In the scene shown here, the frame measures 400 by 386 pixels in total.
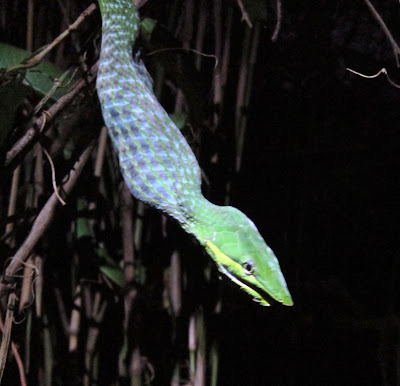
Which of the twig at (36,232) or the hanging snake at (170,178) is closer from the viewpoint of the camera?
the hanging snake at (170,178)

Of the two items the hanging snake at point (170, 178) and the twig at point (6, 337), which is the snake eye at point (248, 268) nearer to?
the hanging snake at point (170, 178)

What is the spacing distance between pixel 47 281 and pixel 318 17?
912mm

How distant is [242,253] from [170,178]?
0.13m

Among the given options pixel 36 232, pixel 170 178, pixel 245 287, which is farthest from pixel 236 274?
pixel 36 232

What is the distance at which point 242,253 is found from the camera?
2.07 ft

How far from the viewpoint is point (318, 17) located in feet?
4.00

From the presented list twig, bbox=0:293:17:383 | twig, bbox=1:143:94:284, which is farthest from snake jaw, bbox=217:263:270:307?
twig, bbox=0:293:17:383

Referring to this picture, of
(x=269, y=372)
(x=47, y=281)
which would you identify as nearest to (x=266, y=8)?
(x=47, y=281)

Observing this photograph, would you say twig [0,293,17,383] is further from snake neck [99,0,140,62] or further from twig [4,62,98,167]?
snake neck [99,0,140,62]

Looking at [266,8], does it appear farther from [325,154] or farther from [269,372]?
[269,372]

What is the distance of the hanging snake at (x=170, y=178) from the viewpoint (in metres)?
0.61

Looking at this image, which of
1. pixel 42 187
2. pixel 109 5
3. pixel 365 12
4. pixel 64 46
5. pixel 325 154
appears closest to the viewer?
pixel 109 5

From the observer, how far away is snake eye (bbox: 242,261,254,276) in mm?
626

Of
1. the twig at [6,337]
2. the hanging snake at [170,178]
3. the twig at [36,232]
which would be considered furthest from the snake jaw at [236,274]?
the twig at [6,337]
